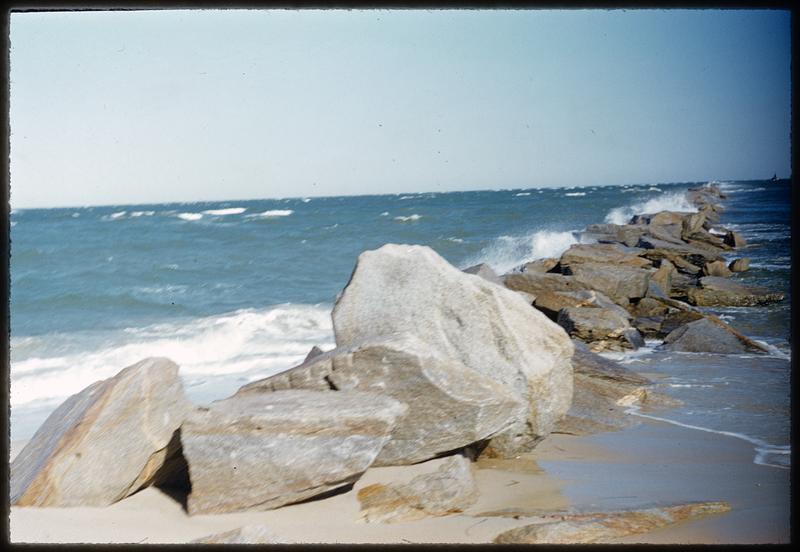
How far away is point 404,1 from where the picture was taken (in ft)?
12.4

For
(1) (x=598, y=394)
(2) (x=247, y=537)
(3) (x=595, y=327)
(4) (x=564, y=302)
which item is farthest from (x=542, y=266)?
(2) (x=247, y=537)

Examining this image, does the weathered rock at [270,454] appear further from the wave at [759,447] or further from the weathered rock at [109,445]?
the wave at [759,447]

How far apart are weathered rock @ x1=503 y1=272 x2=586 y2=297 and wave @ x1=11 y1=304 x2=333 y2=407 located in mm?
2661

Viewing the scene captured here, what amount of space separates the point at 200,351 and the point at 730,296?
8.24m

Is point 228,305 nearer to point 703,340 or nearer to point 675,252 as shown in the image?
point 703,340

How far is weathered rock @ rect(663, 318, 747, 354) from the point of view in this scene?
8.66 meters

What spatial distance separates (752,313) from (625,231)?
10117 millimetres

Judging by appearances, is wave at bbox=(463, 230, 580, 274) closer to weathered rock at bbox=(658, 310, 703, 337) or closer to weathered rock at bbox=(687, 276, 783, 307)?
weathered rock at bbox=(687, 276, 783, 307)

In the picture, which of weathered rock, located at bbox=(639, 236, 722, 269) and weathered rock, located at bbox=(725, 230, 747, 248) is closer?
weathered rock, located at bbox=(639, 236, 722, 269)

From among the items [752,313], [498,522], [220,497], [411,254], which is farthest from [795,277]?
[752,313]

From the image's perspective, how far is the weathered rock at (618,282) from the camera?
11336 mm

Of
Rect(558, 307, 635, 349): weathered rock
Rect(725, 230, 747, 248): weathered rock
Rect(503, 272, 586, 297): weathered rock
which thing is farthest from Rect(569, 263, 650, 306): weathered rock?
Rect(725, 230, 747, 248): weathered rock

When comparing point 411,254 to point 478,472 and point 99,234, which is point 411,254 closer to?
point 478,472

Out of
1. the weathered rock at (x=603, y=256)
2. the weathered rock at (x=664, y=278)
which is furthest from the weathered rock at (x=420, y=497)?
the weathered rock at (x=603, y=256)
